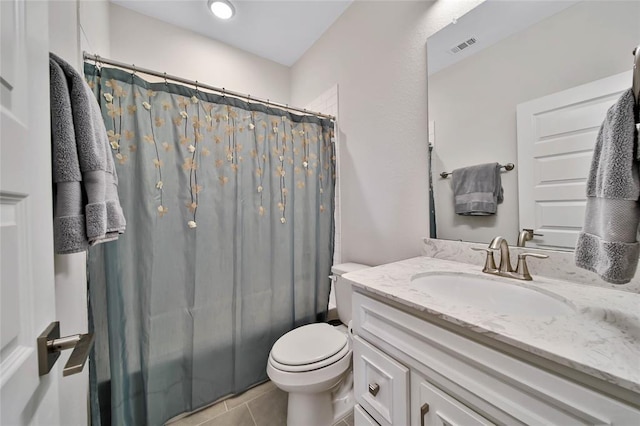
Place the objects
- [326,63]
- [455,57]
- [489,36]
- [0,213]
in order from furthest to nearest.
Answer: [326,63], [455,57], [489,36], [0,213]

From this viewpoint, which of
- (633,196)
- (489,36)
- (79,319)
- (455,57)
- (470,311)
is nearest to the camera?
(633,196)

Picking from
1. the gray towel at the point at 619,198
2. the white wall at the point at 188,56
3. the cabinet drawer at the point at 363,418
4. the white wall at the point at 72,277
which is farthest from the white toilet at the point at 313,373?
the white wall at the point at 188,56

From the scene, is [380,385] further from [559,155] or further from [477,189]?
[559,155]

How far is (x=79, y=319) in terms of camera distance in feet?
2.77

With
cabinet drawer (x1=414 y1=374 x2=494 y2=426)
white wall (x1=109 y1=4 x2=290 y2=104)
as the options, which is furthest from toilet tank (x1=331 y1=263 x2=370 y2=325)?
white wall (x1=109 y1=4 x2=290 y2=104)

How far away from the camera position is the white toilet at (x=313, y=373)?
1077 mm

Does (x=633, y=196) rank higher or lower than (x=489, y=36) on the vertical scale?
lower

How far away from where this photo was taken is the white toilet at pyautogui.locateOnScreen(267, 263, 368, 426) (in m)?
1.08

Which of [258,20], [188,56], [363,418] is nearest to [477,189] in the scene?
[363,418]

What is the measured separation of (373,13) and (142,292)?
207 centimetres

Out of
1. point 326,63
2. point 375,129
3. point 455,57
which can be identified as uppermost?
point 326,63

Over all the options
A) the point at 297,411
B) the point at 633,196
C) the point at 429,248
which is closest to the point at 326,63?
the point at 429,248

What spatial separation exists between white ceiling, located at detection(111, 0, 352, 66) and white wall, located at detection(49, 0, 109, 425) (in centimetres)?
64

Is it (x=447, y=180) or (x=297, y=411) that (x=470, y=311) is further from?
(x=297, y=411)
